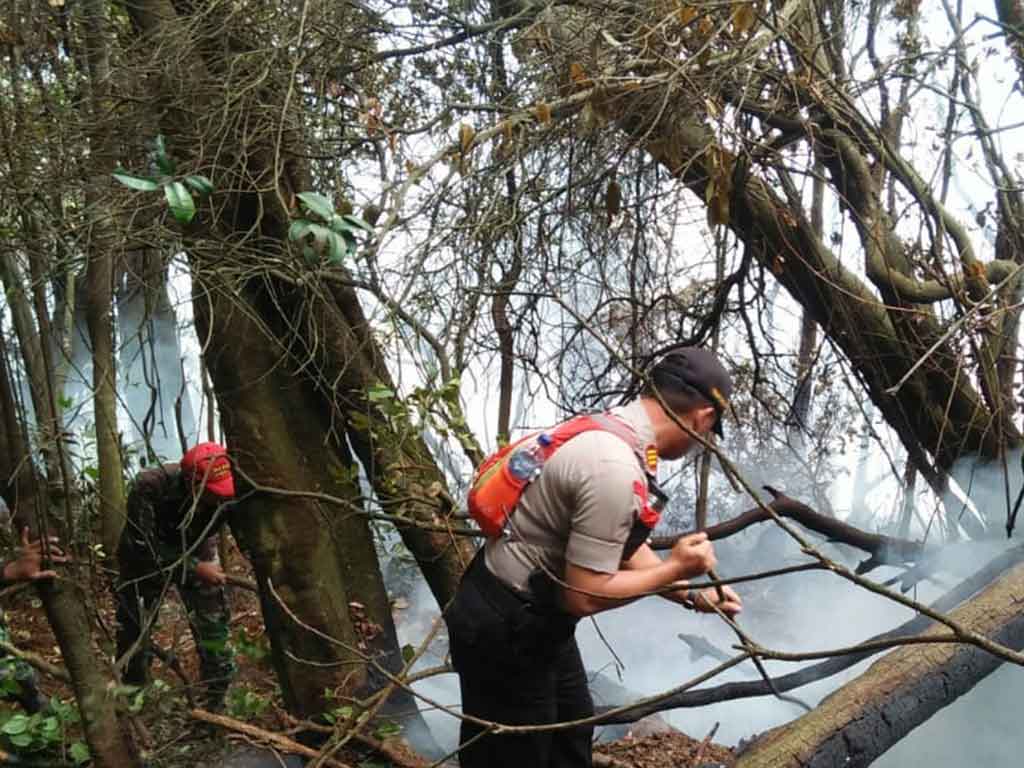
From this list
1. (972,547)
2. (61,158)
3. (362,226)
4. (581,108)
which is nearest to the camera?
(362,226)

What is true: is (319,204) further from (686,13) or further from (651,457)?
(686,13)

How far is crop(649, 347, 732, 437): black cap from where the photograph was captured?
256 cm

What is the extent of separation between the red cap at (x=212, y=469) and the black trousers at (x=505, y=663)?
6.56 ft

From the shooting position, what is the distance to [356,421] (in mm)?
4004

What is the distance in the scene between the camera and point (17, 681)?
3898mm

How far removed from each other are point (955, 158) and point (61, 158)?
4.37 metres

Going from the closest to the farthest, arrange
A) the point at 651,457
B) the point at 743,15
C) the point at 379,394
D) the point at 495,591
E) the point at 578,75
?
the point at 651,457, the point at 495,591, the point at 743,15, the point at 379,394, the point at 578,75

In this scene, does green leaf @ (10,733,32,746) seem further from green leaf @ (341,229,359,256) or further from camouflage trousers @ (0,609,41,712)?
green leaf @ (341,229,359,256)

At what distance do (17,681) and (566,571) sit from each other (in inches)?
105

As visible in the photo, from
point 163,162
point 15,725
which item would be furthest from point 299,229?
point 15,725

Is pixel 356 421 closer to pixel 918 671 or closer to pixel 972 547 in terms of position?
pixel 918 671

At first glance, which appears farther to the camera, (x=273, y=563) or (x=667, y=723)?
(x=667, y=723)

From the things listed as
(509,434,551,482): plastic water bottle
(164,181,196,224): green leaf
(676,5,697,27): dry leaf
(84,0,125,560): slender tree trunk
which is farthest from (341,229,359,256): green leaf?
(676,5,697,27): dry leaf

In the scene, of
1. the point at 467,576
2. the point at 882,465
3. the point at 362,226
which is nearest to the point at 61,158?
the point at 362,226
